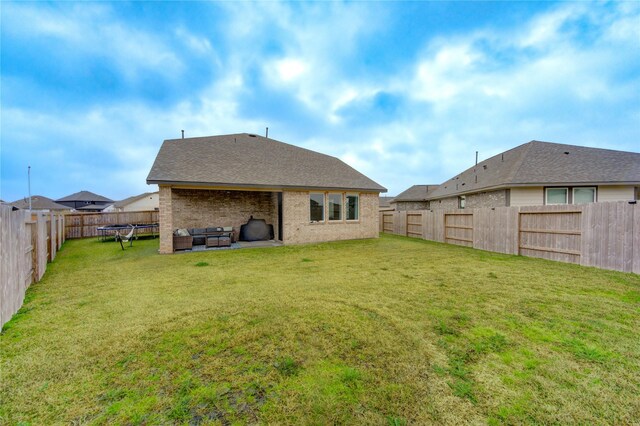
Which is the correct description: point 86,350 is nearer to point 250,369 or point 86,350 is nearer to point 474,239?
point 250,369

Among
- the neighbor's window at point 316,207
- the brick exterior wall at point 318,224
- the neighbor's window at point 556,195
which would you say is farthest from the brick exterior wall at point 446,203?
the neighbor's window at point 316,207

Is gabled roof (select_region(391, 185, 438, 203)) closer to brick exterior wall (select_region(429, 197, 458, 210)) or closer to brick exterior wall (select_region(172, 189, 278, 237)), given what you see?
brick exterior wall (select_region(429, 197, 458, 210))

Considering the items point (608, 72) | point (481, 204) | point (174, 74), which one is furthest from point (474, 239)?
point (174, 74)

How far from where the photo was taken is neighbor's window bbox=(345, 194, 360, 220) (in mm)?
13297

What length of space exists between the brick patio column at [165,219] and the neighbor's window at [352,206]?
8.17m

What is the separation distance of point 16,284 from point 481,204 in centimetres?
1828

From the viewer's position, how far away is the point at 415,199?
81.4ft

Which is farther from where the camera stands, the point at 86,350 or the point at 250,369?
the point at 86,350

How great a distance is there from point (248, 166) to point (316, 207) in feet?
12.9

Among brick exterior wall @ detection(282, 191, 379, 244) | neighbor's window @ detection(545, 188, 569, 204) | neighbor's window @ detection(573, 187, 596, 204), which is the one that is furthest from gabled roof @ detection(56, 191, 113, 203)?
neighbor's window @ detection(573, 187, 596, 204)

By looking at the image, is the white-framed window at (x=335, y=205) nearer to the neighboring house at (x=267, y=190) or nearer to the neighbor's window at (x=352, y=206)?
the neighboring house at (x=267, y=190)

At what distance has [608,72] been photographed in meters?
13.3

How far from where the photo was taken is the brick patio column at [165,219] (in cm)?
972

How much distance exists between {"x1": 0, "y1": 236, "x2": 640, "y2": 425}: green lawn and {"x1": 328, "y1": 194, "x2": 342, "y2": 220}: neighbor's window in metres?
7.38
